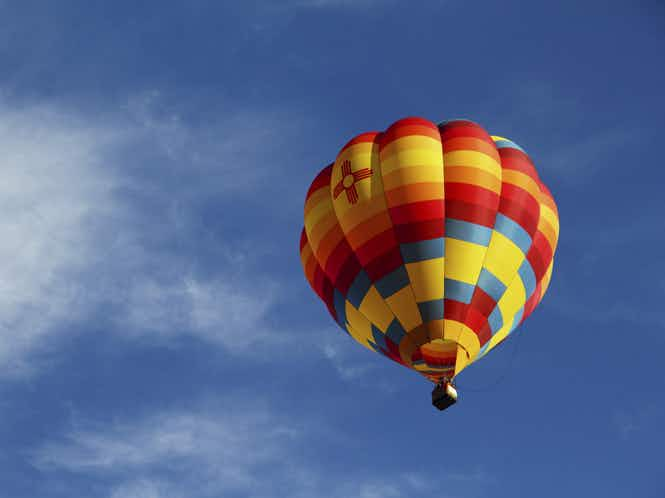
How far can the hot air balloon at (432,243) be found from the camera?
89.4 ft

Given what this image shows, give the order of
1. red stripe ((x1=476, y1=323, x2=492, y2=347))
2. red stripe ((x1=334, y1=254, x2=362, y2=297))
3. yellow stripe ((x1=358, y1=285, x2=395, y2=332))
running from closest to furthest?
yellow stripe ((x1=358, y1=285, x2=395, y2=332)), red stripe ((x1=476, y1=323, x2=492, y2=347)), red stripe ((x1=334, y1=254, x2=362, y2=297))

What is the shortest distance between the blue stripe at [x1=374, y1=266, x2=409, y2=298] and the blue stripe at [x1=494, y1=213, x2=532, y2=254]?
9.73 ft

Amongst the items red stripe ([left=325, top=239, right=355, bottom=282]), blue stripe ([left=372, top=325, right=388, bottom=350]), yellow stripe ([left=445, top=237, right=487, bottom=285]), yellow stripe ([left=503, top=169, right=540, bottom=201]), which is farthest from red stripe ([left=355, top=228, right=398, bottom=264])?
yellow stripe ([left=503, top=169, right=540, bottom=201])

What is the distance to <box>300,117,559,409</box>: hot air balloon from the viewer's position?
89.4 feet

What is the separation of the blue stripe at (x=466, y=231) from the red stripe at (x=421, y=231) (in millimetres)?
219

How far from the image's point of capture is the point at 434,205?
27562mm

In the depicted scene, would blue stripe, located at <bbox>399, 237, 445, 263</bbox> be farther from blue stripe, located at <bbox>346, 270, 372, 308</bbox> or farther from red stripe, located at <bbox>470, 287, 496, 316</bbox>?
red stripe, located at <bbox>470, 287, 496, 316</bbox>

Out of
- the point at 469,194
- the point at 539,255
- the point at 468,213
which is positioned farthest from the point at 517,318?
the point at 469,194

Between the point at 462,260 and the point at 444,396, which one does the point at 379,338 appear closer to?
the point at 444,396

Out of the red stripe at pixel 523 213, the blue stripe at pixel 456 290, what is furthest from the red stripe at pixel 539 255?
the blue stripe at pixel 456 290

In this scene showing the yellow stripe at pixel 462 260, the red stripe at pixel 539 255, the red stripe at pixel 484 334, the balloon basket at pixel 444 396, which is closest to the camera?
the balloon basket at pixel 444 396

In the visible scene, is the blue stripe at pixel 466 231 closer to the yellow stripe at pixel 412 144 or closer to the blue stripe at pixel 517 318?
the yellow stripe at pixel 412 144

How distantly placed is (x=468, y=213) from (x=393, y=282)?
9.20ft

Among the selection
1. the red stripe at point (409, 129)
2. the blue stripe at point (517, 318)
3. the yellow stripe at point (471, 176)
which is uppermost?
the red stripe at point (409, 129)
